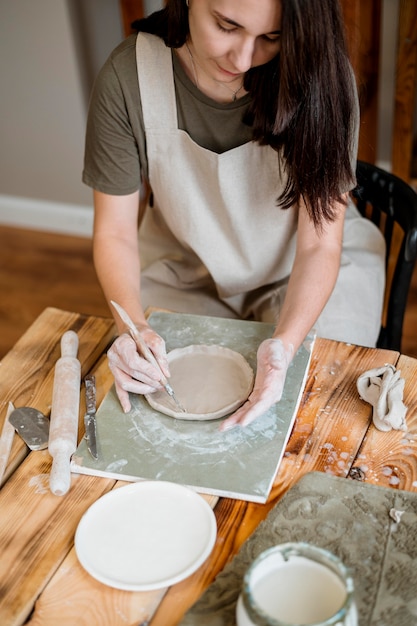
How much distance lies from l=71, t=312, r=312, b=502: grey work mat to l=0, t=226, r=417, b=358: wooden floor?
1487 mm

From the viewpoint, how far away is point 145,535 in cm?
94

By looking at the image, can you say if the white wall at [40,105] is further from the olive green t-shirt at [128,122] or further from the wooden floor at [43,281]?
the olive green t-shirt at [128,122]

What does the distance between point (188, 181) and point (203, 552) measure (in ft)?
2.63

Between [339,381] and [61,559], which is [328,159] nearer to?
[339,381]

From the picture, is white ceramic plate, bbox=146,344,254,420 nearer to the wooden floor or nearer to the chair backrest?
the chair backrest

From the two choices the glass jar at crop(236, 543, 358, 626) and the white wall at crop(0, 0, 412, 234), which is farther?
the white wall at crop(0, 0, 412, 234)

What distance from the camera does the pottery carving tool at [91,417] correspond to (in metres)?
1.06

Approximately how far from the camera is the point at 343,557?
2.93 ft

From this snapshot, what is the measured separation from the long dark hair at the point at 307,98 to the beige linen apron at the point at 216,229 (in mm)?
66

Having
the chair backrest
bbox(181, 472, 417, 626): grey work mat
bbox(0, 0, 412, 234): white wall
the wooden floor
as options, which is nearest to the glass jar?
bbox(181, 472, 417, 626): grey work mat

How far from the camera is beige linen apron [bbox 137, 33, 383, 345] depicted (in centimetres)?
142

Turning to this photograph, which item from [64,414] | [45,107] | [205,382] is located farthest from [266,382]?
[45,107]

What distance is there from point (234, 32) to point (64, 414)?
66 cm

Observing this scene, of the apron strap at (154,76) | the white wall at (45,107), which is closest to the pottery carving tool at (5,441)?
the apron strap at (154,76)
